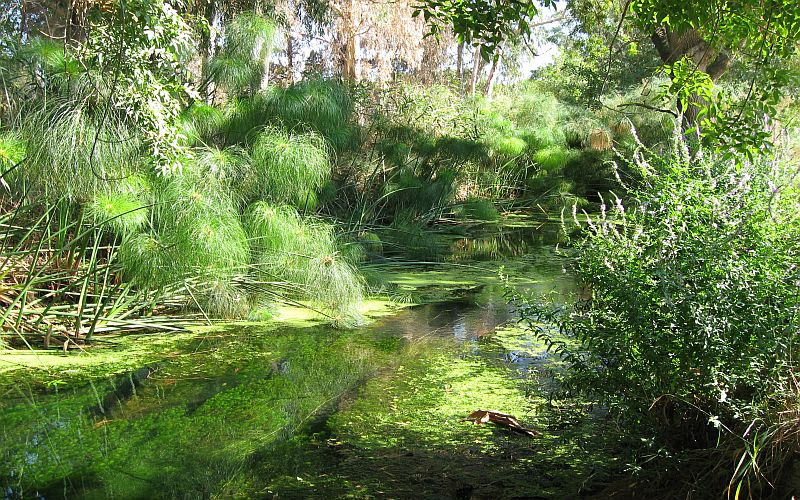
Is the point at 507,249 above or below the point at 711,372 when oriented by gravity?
below

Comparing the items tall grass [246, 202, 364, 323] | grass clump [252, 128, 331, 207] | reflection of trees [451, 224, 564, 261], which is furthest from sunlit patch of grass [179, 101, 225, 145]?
reflection of trees [451, 224, 564, 261]

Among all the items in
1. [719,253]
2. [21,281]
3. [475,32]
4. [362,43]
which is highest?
[362,43]

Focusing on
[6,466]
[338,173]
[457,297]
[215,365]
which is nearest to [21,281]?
[215,365]

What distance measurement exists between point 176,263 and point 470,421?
235cm

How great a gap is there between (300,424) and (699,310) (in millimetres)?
1945

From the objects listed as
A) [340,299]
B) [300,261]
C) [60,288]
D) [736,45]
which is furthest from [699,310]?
[60,288]

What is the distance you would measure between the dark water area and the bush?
1.68ft

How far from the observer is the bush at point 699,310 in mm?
2410

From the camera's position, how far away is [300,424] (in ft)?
11.9

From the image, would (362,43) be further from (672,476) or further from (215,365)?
(672,476)

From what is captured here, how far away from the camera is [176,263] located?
4.97 metres

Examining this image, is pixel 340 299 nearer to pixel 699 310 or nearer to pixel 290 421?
pixel 290 421

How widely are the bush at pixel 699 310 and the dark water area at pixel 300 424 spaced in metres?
0.51

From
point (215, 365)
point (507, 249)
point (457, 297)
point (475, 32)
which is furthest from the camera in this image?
point (507, 249)
